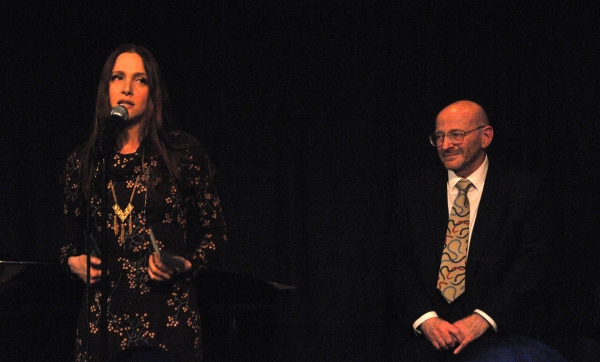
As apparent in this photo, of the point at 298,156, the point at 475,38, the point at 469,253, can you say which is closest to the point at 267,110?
the point at 298,156

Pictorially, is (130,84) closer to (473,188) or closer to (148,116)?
Result: (148,116)

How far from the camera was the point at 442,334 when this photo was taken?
3150 mm

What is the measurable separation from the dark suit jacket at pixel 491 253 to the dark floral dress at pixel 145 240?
109 centimetres

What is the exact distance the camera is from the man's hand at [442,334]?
313 centimetres

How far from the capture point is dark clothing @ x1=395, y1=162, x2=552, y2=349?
3252mm

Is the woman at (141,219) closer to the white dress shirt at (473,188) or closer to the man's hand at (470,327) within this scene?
the man's hand at (470,327)

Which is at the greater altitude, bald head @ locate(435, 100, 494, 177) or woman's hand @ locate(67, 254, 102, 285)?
bald head @ locate(435, 100, 494, 177)

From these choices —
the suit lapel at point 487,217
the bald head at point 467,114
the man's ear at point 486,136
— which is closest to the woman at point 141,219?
the suit lapel at point 487,217

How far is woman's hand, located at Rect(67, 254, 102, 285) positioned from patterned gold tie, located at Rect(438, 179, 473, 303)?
1.54m

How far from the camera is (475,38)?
409 cm

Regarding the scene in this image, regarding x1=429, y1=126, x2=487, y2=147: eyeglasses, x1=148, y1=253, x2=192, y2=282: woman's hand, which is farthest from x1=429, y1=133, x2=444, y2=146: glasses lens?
x1=148, y1=253, x2=192, y2=282: woman's hand

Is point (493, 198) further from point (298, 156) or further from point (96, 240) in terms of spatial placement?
point (96, 240)

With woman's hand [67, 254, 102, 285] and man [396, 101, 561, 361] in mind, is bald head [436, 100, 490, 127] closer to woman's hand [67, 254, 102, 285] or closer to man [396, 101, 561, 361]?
man [396, 101, 561, 361]

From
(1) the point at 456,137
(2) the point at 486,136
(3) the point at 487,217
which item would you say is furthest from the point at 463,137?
(3) the point at 487,217
